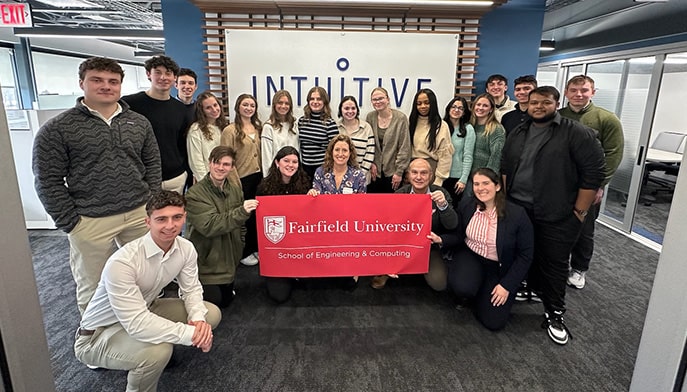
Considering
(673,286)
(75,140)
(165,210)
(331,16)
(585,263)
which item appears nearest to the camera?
(673,286)

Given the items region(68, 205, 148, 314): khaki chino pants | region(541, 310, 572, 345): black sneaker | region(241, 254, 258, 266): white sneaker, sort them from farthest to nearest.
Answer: region(241, 254, 258, 266): white sneaker, region(541, 310, 572, 345): black sneaker, region(68, 205, 148, 314): khaki chino pants

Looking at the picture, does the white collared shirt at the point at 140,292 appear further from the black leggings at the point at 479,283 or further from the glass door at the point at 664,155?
the glass door at the point at 664,155

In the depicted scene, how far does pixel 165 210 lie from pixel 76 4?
6957 mm

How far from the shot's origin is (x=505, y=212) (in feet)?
9.70

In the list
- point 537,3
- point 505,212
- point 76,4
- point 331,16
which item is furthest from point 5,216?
point 76,4

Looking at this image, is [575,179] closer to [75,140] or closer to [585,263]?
[585,263]

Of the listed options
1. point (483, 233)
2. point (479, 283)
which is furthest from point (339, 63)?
point (479, 283)

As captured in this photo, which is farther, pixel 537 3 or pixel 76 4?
pixel 76 4

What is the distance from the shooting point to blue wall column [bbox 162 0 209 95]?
15.4 feet

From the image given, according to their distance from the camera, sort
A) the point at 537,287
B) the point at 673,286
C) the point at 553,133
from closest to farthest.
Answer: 1. the point at 673,286
2. the point at 553,133
3. the point at 537,287

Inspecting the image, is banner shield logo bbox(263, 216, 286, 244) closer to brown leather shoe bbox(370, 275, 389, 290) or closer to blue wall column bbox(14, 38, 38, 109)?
brown leather shoe bbox(370, 275, 389, 290)

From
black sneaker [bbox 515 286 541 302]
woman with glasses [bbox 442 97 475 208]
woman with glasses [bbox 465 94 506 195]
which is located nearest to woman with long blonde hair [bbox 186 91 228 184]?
woman with glasses [bbox 442 97 475 208]

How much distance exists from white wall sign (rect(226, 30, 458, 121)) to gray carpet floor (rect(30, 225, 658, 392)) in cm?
236

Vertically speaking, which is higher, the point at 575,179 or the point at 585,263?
the point at 575,179
